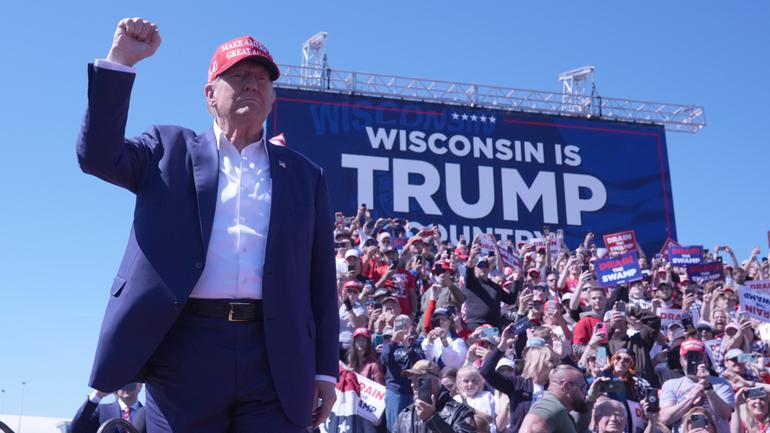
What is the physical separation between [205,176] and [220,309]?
42 cm

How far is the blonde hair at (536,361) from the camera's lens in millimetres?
8078

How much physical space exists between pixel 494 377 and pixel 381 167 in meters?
16.0

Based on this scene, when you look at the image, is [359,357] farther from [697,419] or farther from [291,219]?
[291,219]

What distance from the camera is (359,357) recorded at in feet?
32.0

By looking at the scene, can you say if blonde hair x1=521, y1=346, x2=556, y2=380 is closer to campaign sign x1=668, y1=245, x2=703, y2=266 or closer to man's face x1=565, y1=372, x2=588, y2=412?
man's face x1=565, y1=372, x2=588, y2=412

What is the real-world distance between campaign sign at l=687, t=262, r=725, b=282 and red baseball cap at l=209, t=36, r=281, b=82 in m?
15.3

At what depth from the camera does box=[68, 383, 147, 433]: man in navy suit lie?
7.02m

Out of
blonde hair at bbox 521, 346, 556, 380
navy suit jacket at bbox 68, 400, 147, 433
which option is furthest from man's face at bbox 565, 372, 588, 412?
navy suit jacket at bbox 68, 400, 147, 433

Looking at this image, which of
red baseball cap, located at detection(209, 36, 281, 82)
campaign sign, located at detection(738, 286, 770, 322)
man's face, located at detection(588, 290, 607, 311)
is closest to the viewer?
red baseball cap, located at detection(209, 36, 281, 82)

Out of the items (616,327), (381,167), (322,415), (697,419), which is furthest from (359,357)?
(381,167)

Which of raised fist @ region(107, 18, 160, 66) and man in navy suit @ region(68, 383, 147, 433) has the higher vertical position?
raised fist @ region(107, 18, 160, 66)

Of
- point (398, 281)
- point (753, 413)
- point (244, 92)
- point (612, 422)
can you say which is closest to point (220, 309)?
point (244, 92)

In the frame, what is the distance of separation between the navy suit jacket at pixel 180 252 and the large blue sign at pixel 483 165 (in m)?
19.5

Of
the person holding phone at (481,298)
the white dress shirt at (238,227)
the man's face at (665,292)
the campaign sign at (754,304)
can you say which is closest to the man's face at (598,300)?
the person holding phone at (481,298)
